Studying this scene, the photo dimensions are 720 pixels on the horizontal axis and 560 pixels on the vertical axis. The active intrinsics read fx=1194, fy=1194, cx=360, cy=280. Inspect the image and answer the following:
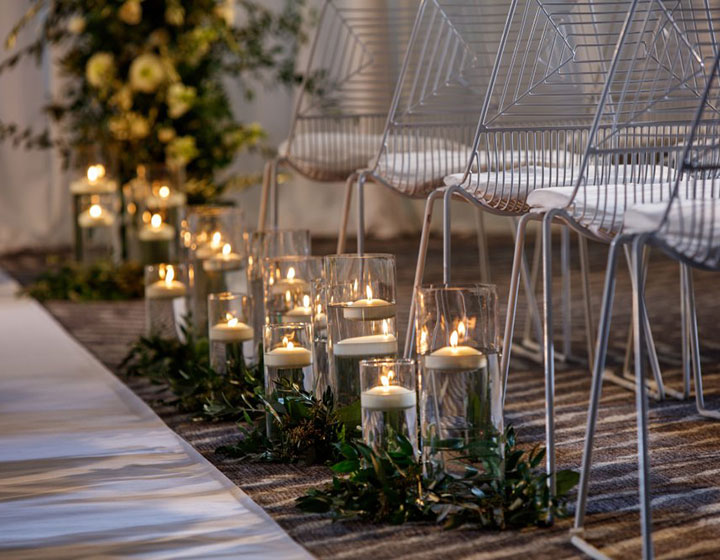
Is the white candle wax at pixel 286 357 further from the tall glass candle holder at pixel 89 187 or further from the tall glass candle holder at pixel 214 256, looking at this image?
the tall glass candle holder at pixel 89 187

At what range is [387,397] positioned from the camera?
1578 millimetres

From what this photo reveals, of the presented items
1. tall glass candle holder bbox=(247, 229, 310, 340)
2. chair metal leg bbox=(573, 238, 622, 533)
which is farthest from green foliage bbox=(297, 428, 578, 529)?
tall glass candle holder bbox=(247, 229, 310, 340)

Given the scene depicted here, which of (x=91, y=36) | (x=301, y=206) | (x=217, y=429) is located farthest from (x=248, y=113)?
(x=217, y=429)

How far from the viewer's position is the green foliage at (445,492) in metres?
1.50

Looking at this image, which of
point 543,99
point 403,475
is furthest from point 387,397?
point 543,99

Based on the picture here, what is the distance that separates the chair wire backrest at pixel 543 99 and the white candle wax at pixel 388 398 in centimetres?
40

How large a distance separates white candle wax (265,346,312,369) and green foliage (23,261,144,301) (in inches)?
83.2

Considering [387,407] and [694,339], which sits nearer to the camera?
[387,407]

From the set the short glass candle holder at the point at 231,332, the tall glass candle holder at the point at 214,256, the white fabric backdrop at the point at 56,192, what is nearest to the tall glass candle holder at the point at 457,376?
the short glass candle holder at the point at 231,332

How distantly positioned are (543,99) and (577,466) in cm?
118

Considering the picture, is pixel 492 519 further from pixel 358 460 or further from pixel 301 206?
pixel 301 206

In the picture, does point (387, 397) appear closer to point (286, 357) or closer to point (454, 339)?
point (454, 339)

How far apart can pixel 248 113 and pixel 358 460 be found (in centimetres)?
426

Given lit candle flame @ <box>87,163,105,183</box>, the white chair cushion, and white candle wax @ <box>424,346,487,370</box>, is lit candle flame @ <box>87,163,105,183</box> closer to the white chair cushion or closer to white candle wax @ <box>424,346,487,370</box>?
the white chair cushion
